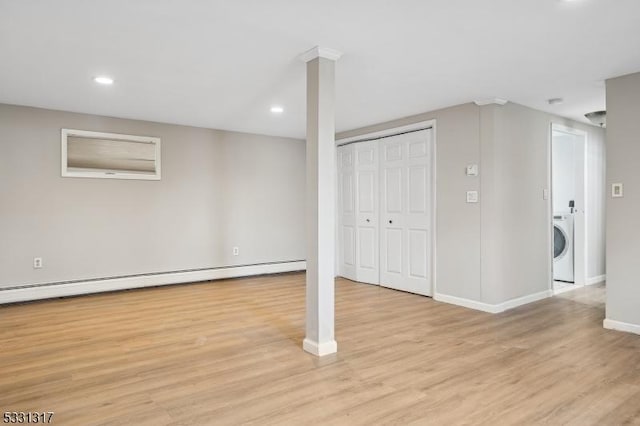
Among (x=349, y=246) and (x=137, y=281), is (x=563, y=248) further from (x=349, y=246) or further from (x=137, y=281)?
(x=137, y=281)

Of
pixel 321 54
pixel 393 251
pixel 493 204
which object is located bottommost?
pixel 393 251

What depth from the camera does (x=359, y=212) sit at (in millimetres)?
6133

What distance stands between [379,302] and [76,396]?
3.21 m

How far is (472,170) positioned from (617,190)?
1351 millimetres

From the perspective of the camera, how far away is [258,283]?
235 inches

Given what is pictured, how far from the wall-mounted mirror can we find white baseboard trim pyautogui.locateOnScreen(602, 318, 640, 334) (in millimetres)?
5574

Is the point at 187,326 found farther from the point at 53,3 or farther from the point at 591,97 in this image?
the point at 591,97

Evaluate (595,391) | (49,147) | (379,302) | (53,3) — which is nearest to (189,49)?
(53,3)

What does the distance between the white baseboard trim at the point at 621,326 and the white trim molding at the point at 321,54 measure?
3.43 m

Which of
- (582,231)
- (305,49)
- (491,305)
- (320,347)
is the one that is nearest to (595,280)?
(582,231)

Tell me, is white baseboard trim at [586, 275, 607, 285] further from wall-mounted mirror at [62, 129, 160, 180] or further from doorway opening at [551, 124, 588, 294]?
wall-mounted mirror at [62, 129, 160, 180]

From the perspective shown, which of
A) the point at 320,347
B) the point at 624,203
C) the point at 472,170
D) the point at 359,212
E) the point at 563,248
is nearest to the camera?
the point at 320,347

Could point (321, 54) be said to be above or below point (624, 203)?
above

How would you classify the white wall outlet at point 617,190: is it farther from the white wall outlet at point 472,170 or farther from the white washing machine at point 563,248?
the white washing machine at point 563,248
